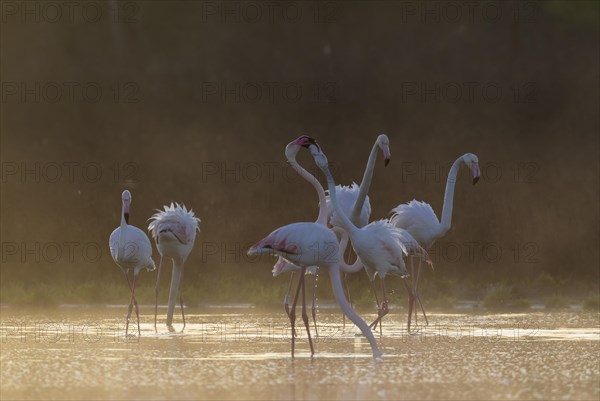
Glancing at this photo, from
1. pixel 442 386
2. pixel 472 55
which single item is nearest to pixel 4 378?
pixel 442 386

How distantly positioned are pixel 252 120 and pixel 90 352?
18151mm

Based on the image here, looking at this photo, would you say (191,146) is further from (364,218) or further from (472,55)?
(364,218)

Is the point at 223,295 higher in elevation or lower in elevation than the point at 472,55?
lower

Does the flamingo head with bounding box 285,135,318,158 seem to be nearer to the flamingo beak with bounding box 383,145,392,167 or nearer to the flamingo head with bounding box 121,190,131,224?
the flamingo beak with bounding box 383,145,392,167

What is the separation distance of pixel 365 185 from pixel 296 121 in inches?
587

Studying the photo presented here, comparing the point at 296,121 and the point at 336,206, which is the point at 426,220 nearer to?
the point at 336,206

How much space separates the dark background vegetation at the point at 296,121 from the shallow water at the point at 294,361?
10552 millimetres

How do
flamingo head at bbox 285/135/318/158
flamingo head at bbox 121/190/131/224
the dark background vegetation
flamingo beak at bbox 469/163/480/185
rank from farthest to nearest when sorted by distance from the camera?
the dark background vegetation → flamingo beak at bbox 469/163/480/185 → flamingo head at bbox 121/190/131/224 → flamingo head at bbox 285/135/318/158

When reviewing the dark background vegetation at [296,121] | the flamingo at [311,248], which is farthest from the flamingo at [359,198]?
the dark background vegetation at [296,121]

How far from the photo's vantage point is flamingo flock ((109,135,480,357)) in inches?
428

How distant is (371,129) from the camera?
28.4 meters

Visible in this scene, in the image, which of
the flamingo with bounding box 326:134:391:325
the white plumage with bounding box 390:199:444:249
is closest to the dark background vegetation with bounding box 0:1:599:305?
the white plumage with bounding box 390:199:444:249

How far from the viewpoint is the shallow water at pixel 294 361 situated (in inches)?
336

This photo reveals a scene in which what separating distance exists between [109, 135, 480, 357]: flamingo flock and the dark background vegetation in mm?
9468
